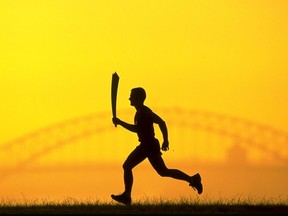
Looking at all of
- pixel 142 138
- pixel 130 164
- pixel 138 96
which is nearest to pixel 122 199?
pixel 130 164

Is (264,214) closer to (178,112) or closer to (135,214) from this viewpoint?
(135,214)

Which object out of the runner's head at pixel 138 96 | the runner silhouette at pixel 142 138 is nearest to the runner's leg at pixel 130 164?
the runner silhouette at pixel 142 138

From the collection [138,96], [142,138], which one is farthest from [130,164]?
[138,96]

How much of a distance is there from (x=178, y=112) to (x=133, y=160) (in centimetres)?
8689

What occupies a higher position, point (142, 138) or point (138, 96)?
point (138, 96)

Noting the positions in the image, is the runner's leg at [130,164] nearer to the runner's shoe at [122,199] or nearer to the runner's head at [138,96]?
the runner's shoe at [122,199]

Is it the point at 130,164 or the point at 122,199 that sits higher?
the point at 130,164

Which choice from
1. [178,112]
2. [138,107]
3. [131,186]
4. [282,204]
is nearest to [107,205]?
[131,186]

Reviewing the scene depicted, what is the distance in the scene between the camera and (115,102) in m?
17.9

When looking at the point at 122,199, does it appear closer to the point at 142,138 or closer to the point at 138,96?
the point at 142,138

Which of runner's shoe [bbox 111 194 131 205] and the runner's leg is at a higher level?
the runner's leg

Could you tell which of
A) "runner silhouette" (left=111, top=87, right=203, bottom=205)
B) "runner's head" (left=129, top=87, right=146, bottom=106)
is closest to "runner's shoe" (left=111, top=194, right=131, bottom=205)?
"runner silhouette" (left=111, top=87, right=203, bottom=205)

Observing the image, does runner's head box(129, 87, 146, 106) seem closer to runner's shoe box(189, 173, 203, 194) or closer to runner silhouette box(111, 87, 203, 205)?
runner silhouette box(111, 87, 203, 205)

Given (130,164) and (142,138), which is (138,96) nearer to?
(142,138)
